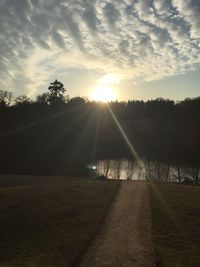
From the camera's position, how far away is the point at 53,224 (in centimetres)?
2678

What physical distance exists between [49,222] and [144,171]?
53.9 metres

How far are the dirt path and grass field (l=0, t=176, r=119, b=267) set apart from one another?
85cm

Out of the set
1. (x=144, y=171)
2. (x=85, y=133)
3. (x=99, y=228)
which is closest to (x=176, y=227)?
(x=99, y=228)

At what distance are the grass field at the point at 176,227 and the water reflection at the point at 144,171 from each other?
108 ft

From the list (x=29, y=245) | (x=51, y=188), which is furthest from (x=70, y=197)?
(x=29, y=245)

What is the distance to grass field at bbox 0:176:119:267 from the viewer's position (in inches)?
813

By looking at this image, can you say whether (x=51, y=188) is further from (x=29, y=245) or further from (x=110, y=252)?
(x=110, y=252)

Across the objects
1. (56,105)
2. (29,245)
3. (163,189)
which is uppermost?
(56,105)

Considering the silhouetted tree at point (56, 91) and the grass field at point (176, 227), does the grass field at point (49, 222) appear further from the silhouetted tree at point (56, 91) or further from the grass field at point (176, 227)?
the silhouetted tree at point (56, 91)

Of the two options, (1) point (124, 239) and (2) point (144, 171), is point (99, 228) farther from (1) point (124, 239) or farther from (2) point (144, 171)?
(2) point (144, 171)

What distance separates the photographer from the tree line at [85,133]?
9381 cm

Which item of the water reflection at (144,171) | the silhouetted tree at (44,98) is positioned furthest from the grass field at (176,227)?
the silhouetted tree at (44,98)

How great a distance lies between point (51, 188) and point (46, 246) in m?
20.9

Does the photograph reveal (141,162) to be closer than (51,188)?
No
